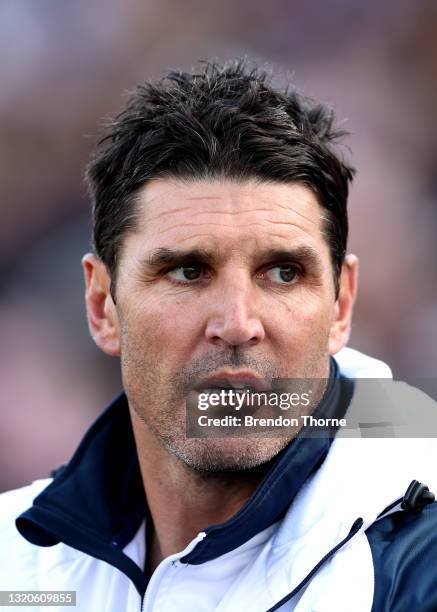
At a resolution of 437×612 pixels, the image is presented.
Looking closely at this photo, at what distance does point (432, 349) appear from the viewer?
418 centimetres

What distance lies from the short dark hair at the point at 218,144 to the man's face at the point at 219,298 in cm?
4

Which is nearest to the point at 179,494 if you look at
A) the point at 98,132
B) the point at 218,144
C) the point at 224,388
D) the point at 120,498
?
the point at 120,498

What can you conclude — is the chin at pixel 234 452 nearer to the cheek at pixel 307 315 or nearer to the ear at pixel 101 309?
the cheek at pixel 307 315

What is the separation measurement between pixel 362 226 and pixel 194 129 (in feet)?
8.15

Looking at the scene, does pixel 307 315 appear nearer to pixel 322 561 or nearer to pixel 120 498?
pixel 322 561

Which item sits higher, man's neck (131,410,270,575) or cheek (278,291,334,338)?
cheek (278,291,334,338)

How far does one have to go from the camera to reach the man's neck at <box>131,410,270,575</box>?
1.94 meters

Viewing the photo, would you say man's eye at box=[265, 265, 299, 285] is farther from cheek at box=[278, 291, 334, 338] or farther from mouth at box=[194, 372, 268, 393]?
mouth at box=[194, 372, 268, 393]

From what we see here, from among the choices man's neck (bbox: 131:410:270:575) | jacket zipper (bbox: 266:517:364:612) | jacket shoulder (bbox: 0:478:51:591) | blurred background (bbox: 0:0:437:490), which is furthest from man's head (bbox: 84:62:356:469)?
blurred background (bbox: 0:0:437:490)

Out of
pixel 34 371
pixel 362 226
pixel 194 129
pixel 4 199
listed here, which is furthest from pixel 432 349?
pixel 194 129

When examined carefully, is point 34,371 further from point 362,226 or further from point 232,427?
point 232,427

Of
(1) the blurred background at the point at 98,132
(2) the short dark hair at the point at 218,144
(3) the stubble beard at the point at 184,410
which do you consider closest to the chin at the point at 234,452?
(3) the stubble beard at the point at 184,410

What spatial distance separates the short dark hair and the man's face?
4cm

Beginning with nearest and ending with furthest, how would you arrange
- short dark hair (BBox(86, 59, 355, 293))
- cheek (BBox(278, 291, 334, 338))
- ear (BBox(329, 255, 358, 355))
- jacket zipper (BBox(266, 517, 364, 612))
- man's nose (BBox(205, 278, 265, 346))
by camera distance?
jacket zipper (BBox(266, 517, 364, 612)), man's nose (BBox(205, 278, 265, 346)), cheek (BBox(278, 291, 334, 338)), short dark hair (BBox(86, 59, 355, 293)), ear (BBox(329, 255, 358, 355))
